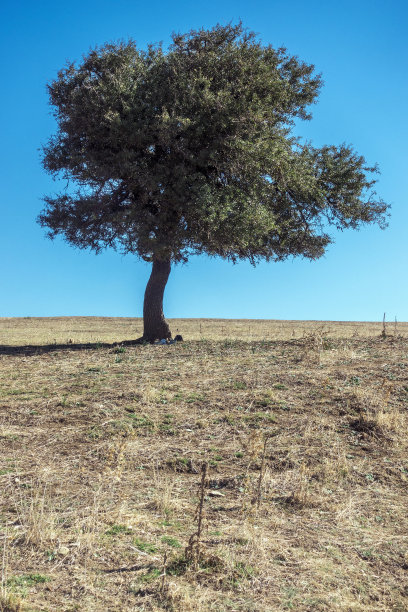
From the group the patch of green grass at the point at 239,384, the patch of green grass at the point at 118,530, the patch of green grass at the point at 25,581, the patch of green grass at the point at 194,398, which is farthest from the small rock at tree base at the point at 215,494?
the patch of green grass at the point at 239,384

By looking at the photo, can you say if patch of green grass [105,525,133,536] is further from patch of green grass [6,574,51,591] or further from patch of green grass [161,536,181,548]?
patch of green grass [6,574,51,591]

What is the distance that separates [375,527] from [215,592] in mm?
2702

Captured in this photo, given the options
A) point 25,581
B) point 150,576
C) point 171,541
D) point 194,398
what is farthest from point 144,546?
point 194,398

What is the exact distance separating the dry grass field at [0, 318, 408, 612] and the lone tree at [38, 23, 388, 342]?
298 inches

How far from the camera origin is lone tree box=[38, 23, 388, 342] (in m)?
19.9

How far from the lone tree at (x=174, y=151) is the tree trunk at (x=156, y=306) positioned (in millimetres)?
46

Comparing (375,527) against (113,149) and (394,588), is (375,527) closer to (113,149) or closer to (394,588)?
(394,588)

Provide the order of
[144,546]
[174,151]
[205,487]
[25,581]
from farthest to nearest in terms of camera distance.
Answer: [174,151] → [205,487] → [144,546] → [25,581]

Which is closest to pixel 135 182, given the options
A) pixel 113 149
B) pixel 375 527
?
pixel 113 149

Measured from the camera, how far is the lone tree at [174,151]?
19891mm

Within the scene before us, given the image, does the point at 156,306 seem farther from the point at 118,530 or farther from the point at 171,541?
the point at 171,541

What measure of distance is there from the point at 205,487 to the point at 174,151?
1591cm

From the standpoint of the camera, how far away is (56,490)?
7355mm

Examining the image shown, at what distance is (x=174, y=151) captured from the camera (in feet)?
67.6
